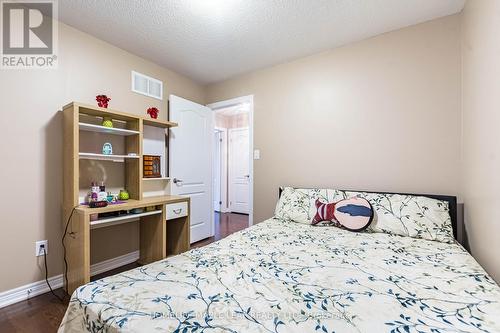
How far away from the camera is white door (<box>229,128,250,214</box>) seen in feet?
17.4

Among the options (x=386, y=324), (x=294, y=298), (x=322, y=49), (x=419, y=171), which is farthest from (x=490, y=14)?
(x=294, y=298)

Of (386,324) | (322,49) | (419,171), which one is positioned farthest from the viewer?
(322,49)

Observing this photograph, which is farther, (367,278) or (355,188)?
(355,188)

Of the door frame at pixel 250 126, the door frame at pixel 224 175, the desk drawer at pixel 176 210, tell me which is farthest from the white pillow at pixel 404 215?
the door frame at pixel 224 175

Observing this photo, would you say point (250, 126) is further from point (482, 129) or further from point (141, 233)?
point (482, 129)

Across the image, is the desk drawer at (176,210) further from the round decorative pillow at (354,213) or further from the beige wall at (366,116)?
the round decorative pillow at (354,213)

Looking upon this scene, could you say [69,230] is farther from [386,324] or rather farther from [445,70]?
[445,70]

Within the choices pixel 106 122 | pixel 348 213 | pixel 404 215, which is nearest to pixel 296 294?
pixel 348 213

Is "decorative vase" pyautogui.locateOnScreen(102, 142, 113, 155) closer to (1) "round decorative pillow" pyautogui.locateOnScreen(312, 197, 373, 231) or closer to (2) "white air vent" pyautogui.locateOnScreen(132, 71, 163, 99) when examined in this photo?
(2) "white air vent" pyautogui.locateOnScreen(132, 71, 163, 99)

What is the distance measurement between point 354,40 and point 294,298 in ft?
8.27

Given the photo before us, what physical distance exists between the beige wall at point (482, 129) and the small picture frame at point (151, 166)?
288 cm

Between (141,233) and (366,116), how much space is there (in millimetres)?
2824

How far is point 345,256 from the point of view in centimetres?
137

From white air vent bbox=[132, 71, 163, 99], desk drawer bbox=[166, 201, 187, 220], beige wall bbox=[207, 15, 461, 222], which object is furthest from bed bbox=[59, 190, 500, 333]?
white air vent bbox=[132, 71, 163, 99]
